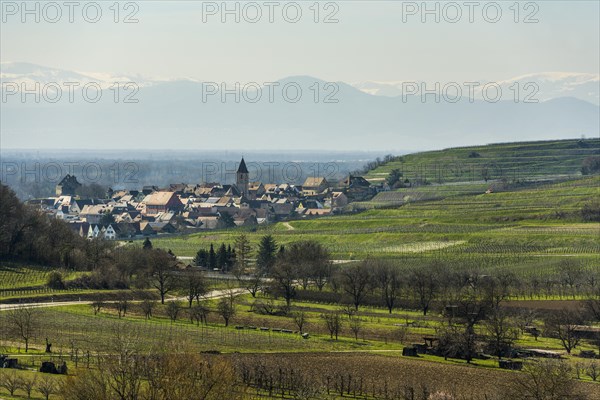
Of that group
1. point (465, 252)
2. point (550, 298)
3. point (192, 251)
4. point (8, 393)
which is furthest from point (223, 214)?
point (8, 393)

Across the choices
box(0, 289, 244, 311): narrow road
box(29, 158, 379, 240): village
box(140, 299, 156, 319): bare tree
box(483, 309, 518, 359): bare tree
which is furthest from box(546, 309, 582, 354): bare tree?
box(29, 158, 379, 240): village

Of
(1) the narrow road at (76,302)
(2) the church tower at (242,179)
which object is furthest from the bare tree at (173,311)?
(2) the church tower at (242,179)

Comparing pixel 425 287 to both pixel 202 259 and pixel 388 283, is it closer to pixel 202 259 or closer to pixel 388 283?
pixel 388 283

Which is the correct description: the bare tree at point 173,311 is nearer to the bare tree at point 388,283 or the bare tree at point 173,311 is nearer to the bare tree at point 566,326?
the bare tree at point 388,283

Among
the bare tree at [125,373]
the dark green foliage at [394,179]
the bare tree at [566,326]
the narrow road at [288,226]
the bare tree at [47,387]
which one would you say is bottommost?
the bare tree at [566,326]

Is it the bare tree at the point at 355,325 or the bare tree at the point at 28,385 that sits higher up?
the bare tree at the point at 28,385

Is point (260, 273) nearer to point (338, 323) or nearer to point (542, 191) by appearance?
point (338, 323)

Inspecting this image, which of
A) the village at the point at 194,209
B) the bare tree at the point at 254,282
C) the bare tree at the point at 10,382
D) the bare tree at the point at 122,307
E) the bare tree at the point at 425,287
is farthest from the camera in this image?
the village at the point at 194,209

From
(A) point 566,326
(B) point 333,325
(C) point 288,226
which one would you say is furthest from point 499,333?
Answer: (C) point 288,226

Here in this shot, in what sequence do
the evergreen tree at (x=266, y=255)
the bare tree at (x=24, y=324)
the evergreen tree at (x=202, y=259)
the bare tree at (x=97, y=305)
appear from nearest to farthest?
the bare tree at (x=24, y=324)
the bare tree at (x=97, y=305)
the evergreen tree at (x=266, y=255)
the evergreen tree at (x=202, y=259)
